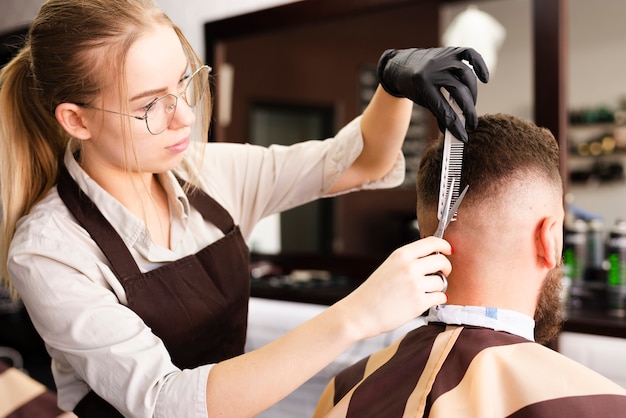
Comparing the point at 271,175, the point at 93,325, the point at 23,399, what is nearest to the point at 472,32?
the point at 271,175

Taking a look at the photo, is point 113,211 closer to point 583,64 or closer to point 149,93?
point 149,93

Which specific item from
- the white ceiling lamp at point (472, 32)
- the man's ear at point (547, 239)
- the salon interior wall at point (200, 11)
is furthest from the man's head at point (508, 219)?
the white ceiling lamp at point (472, 32)

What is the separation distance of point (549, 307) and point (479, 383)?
27 centimetres

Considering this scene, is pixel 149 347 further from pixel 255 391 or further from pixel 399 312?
pixel 399 312

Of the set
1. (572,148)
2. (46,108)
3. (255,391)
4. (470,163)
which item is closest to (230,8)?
(46,108)

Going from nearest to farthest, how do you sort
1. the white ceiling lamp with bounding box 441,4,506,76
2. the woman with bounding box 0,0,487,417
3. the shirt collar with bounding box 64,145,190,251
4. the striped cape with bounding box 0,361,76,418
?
the striped cape with bounding box 0,361,76,418 → the woman with bounding box 0,0,487,417 → the shirt collar with bounding box 64,145,190,251 → the white ceiling lamp with bounding box 441,4,506,76

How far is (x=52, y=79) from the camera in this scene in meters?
1.37

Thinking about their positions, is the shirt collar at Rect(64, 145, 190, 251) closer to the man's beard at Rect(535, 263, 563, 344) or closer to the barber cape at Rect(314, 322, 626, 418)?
the barber cape at Rect(314, 322, 626, 418)

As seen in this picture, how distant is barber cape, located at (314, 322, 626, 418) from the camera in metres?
1.19

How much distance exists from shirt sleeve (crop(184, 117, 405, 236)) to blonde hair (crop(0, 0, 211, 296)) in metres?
0.17

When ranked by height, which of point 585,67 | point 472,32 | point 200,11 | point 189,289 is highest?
point 200,11

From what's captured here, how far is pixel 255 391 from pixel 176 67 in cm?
66

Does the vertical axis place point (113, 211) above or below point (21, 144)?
below

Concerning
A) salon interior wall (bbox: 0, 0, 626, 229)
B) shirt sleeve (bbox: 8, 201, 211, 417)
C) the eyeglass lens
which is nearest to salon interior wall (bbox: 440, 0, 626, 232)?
salon interior wall (bbox: 0, 0, 626, 229)
